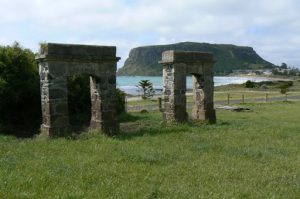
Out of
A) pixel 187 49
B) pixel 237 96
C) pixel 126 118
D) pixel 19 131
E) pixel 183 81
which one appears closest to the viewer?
pixel 19 131

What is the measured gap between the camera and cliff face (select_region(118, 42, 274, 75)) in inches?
6221

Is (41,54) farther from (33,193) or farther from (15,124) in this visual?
(33,193)

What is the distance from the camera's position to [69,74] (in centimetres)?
1503

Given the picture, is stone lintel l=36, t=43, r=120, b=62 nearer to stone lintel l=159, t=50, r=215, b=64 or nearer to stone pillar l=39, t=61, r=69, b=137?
stone pillar l=39, t=61, r=69, b=137

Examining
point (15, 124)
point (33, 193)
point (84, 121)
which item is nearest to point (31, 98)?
point (15, 124)

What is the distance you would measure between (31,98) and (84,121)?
8.05 ft

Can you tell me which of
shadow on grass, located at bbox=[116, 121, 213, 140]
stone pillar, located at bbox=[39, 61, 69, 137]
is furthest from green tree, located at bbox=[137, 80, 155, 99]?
stone pillar, located at bbox=[39, 61, 69, 137]

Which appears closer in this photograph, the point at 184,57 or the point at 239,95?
the point at 184,57

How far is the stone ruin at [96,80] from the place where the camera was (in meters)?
14.6

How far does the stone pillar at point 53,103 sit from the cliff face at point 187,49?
438ft

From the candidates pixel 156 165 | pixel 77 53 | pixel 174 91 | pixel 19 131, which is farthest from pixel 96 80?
pixel 156 165

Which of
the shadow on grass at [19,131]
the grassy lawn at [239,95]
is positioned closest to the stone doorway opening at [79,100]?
the shadow on grass at [19,131]

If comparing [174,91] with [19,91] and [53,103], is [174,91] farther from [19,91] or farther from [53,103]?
[19,91]

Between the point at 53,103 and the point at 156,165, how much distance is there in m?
5.84
